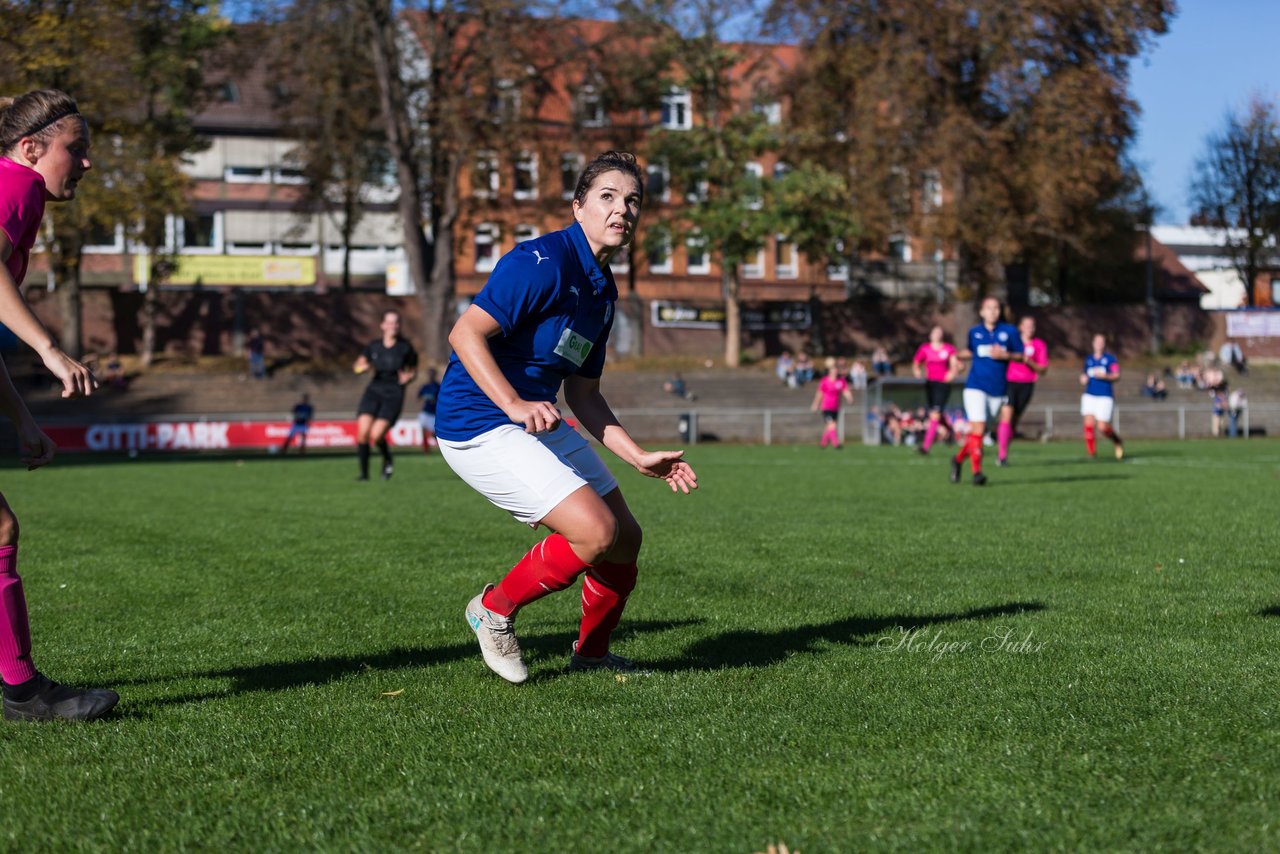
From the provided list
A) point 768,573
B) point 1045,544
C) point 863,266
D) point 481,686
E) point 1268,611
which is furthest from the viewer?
point 863,266

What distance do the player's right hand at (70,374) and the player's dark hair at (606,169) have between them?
193 centimetres

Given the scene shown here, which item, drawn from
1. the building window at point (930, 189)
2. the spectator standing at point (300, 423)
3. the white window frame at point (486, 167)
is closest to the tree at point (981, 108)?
the building window at point (930, 189)

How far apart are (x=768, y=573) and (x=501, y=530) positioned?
3741 millimetres

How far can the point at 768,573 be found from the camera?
888 cm

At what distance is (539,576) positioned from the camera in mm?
5609

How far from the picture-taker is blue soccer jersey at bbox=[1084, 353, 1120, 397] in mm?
23016

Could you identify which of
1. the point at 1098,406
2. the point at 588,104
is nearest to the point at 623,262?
the point at 588,104

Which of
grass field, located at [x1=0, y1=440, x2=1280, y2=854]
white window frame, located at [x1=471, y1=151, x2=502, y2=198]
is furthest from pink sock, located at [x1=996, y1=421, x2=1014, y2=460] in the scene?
white window frame, located at [x1=471, y1=151, x2=502, y2=198]

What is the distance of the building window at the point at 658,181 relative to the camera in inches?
2064

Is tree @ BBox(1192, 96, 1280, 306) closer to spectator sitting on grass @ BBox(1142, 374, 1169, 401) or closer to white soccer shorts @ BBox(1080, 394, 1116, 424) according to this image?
spectator sitting on grass @ BBox(1142, 374, 1169, 401)

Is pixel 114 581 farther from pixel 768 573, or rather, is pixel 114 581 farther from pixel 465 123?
pixel 465 123

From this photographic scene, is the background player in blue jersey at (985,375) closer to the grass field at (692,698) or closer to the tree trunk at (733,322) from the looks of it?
the grass field at (692,698)

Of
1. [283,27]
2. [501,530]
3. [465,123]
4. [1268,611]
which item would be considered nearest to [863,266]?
[465,123]

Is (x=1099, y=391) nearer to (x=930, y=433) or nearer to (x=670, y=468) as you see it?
(x=930, y=433)
